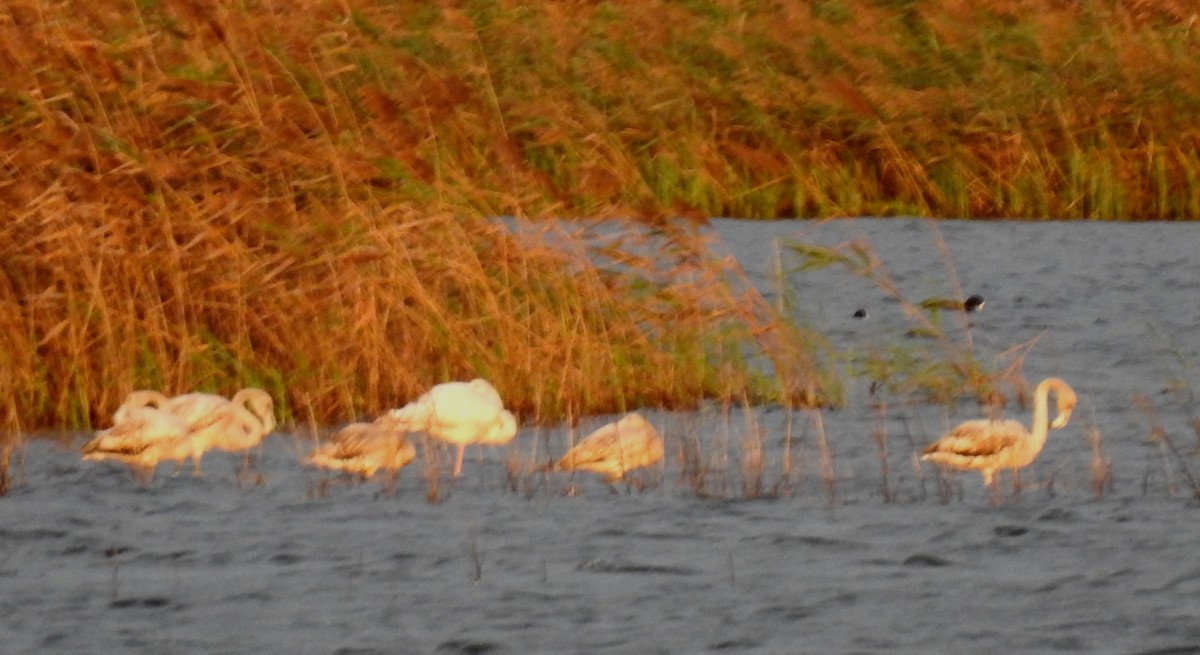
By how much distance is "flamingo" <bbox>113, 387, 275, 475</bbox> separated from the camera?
20.4ft

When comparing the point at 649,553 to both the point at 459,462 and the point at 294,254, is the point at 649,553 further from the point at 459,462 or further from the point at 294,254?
the point at 294,254

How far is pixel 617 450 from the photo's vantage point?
6094 mm

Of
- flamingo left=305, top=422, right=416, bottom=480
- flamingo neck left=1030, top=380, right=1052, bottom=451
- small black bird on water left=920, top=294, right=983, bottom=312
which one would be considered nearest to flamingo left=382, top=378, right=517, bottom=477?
flamingo left=305, top=422, right=416, bottom=480

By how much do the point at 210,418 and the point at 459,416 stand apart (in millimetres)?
640

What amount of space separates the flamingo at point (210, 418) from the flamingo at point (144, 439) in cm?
5

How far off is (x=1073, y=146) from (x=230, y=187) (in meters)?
6.39

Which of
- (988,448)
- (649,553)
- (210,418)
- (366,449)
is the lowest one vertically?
(649,553)

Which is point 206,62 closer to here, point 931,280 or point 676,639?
point 676,639

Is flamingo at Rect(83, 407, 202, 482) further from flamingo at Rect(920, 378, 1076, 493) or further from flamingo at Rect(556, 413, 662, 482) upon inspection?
flamingo at Rect(920, 378, 1076, 493)

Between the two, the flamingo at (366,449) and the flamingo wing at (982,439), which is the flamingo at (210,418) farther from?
the flamingo wing at (982,439)

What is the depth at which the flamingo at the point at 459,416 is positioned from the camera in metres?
6.41

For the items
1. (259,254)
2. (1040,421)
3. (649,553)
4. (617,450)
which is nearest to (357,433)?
(617,450)

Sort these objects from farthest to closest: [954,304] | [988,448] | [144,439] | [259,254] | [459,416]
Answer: [954,304]
[259,254]
[459,416]
[988,448]
[144,439]

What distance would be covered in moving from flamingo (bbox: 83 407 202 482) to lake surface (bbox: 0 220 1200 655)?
0.09 m
